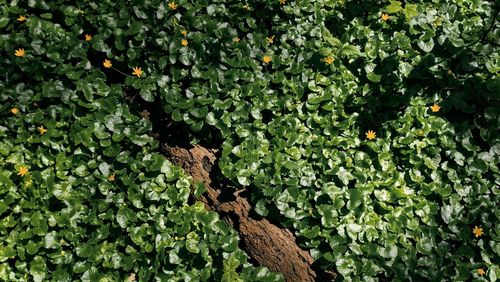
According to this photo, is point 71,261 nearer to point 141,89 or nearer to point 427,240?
point 141,89

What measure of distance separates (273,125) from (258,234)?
2.12 feet

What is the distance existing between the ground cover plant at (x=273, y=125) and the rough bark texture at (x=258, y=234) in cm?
9

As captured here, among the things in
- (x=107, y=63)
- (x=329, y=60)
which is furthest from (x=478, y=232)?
(x=107, y=63)

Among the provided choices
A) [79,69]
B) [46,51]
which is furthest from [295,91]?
[46,51]

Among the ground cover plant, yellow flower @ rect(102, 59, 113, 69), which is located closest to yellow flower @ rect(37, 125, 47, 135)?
the ground cover plant

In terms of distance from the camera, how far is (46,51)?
3.07 m

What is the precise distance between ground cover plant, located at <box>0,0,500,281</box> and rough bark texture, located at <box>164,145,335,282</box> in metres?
0.09

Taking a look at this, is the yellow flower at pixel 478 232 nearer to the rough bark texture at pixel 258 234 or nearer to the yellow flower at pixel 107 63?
the rough bark texture at pixel 258 234

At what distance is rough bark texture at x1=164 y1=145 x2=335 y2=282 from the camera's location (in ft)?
8.61

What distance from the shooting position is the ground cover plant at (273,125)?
2578 mm

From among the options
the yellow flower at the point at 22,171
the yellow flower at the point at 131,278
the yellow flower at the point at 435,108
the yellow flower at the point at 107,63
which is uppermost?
the yellow flower at the point at 435,108

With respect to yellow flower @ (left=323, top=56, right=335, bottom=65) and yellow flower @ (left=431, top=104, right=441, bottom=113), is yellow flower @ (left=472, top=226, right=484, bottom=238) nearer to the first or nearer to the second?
yellow flower @ (left=431, top=104, right=441, bottom=113)

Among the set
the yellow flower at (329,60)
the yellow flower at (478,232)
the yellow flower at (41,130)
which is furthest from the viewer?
the yellow flower at (329,60)

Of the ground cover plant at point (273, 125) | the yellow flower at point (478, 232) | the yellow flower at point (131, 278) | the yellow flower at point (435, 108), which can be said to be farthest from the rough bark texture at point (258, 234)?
the yellow flower at point (435, 108)
